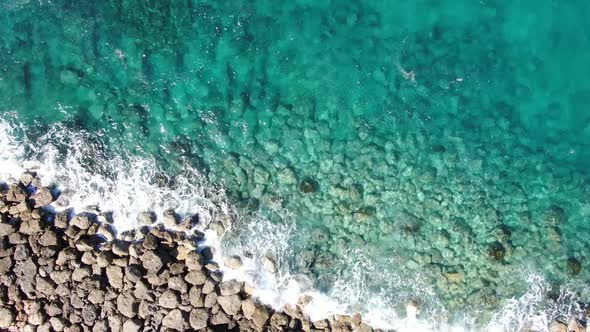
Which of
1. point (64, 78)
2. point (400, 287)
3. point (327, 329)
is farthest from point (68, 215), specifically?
point (400, 287)

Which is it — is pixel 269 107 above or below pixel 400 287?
above

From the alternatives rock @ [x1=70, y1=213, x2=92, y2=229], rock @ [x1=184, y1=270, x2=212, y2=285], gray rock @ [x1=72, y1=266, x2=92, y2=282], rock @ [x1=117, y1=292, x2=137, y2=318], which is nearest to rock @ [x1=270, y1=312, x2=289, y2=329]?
rock @ [x1=184, y1=270, x2=212, y2=285]

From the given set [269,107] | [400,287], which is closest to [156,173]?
[269,107]

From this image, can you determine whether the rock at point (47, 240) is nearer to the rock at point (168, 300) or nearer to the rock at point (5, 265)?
the rock at point (5, 265)

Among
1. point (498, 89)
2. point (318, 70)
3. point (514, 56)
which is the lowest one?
point (318, 70)

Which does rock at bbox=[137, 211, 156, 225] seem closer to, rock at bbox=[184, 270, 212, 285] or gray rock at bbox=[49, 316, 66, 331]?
rock at bbox=[184, 270, 212, 285]

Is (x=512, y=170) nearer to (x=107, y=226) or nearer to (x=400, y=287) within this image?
(x=400, y=287)

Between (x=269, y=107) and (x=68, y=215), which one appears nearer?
(x=68, y=215)

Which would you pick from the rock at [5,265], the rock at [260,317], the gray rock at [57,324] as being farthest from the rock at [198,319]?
the rock at [5,265]
